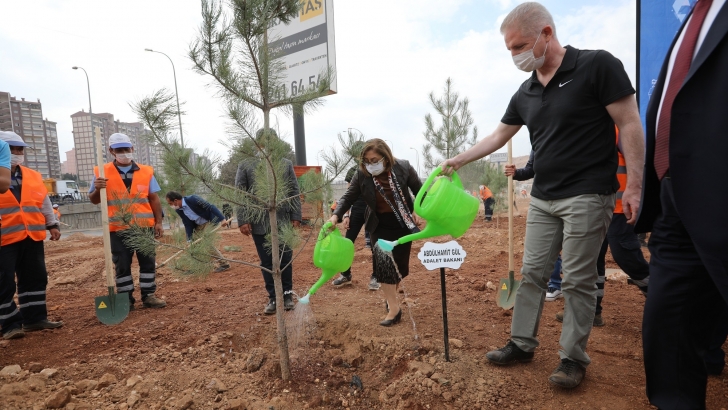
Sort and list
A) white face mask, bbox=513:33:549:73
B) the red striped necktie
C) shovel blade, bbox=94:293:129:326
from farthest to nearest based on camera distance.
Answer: shovel blade, bbox=94:293:129:326, white face mask, bbox=513:33:549:73, the red striped necktie

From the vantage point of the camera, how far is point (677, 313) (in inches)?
50.3

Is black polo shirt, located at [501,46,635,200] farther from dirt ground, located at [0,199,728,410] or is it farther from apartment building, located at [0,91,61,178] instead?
apartment building, located at [0,91,61,178]

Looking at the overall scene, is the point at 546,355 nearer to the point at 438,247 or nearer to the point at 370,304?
the point at 438,247

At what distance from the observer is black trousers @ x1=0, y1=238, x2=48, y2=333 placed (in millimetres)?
3197

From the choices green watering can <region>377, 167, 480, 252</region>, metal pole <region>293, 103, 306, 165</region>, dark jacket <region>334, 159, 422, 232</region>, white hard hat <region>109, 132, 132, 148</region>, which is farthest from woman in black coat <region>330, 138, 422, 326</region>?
metal pole <region>293, 103, 306, 165</region>

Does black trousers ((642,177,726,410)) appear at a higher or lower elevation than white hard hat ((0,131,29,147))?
lower

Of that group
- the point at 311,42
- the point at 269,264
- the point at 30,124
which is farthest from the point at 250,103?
the point at 30,124

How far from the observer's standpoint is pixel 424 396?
6.33 ft

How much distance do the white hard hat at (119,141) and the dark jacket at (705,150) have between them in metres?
4.08

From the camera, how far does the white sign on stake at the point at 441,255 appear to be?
2.12m

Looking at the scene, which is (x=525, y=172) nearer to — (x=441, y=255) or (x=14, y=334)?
(x=441, y=255)

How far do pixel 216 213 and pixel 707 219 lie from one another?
18.7ft

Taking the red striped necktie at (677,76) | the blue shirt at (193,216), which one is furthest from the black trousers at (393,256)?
the blue shirt at (193,216)

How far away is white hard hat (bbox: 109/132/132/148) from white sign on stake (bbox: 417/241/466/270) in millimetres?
3129
